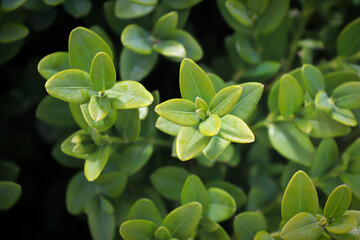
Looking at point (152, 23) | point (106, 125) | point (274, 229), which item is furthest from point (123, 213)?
point (152, 23)

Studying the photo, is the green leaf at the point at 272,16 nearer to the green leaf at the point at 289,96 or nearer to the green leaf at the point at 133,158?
the green leaf at the point at 289,96

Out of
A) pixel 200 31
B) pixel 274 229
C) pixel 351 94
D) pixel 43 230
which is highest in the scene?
pixel 351 94

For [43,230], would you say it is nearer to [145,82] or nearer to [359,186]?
[145,82]

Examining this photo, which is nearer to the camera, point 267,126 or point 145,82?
point 267,126

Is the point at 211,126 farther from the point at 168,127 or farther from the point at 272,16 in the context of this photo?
the point at 272,16

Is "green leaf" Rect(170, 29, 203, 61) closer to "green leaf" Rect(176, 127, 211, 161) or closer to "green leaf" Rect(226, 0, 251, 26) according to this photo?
"green leaf" Rect(226, 0, 251, 26)

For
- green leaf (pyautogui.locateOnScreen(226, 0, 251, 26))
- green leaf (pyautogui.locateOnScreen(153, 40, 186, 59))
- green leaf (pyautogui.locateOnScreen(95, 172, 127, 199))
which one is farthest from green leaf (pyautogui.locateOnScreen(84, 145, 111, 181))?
green leaf (pyautogui.locateOnScreen(226, 0, 251, 26))

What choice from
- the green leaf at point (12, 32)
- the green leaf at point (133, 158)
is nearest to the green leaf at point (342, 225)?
the green leaf at point (133, 158)
